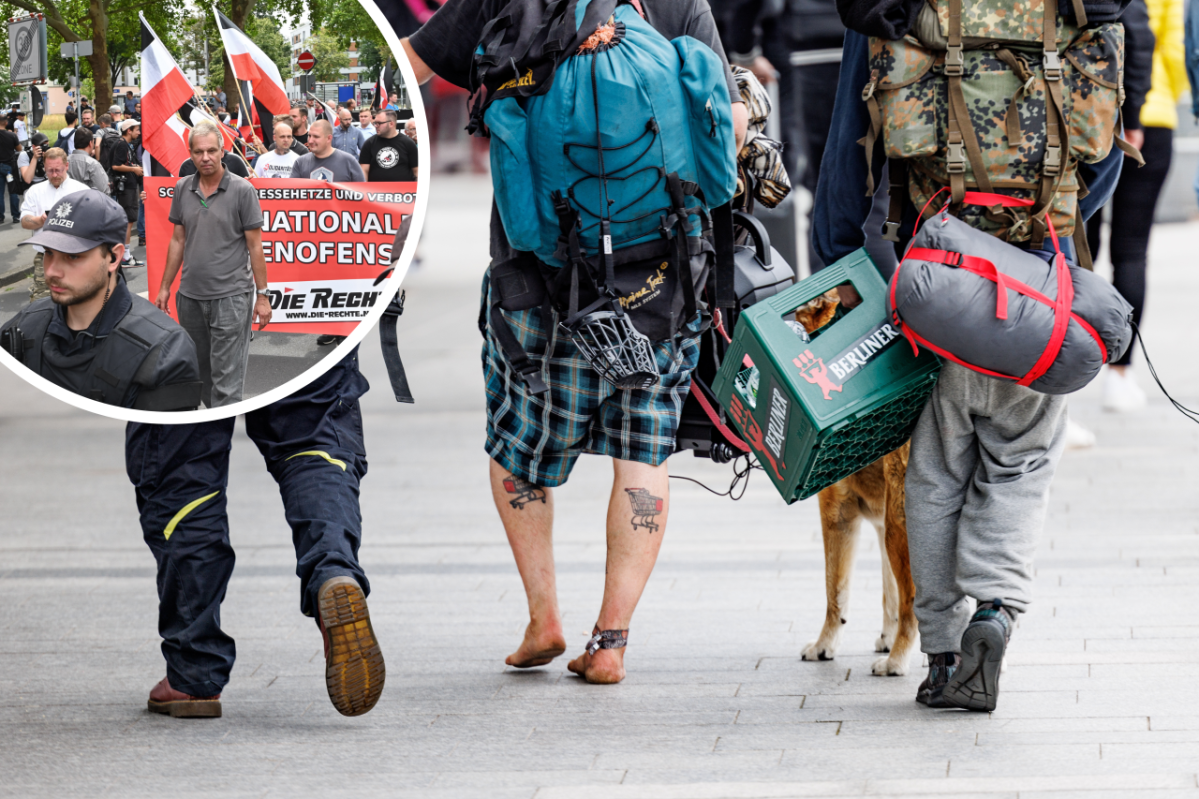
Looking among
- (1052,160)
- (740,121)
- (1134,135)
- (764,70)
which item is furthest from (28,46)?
(1134,135)

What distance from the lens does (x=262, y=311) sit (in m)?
3.83

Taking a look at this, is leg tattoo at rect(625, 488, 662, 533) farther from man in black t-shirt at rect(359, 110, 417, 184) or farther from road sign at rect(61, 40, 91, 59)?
road sign at rect(61, 40, 91, 59)

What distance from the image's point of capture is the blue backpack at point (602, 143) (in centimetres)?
388

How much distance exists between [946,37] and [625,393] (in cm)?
120

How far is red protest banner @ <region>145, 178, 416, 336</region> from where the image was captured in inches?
148

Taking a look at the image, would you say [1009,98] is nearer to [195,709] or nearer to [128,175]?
[128,175]

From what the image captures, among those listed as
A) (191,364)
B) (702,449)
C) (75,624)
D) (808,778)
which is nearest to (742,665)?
(702,449)

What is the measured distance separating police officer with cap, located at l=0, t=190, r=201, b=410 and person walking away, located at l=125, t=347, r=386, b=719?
0.19m

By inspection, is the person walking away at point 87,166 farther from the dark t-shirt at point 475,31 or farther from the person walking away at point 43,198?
the dark t-shirt at point 475,31

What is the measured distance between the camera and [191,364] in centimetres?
381

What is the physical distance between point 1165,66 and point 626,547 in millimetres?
4757

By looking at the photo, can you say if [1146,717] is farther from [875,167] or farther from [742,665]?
[875,167]

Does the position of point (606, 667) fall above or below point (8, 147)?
below

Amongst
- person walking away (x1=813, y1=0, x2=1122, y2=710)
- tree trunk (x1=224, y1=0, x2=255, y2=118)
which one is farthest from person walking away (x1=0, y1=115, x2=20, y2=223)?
person walking away (x1=813, y1=0, x2=1122, y2=710)
